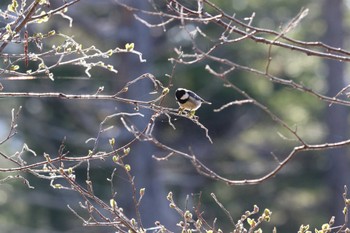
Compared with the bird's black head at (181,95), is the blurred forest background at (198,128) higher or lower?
higher

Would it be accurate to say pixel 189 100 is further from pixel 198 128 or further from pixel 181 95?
pixel 198 128

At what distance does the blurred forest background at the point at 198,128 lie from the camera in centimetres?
1705

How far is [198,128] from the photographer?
18156 mm

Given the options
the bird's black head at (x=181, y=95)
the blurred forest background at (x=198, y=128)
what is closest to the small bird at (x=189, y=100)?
the bird's black head at (x=181, y=95)

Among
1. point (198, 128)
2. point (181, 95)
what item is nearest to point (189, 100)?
point (181, 95)

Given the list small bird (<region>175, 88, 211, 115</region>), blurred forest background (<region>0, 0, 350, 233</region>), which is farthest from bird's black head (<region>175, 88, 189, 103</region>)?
blurred forest background (<region>0, 0, 350, 233</region>)

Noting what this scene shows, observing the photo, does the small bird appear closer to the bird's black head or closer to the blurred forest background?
the bird's black head

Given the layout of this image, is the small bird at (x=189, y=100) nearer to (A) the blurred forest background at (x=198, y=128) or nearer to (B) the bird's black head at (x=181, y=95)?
(B) the bird's black head at (x=181, y=95)

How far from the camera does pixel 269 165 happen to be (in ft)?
63.3

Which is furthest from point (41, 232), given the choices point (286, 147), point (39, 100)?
point (286, 147)

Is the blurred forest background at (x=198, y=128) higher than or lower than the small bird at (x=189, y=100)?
higher

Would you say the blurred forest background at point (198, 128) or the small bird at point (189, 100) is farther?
the blurred forest background at point (198, 128)

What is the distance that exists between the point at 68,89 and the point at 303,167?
5.64 metres

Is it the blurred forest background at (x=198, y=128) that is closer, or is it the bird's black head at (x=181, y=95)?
the bird's black head at (x=181, y=95)
